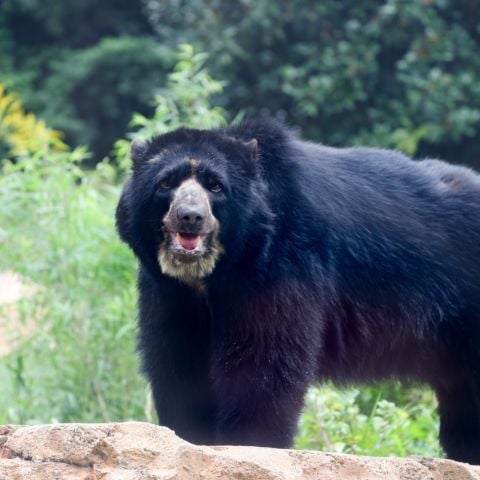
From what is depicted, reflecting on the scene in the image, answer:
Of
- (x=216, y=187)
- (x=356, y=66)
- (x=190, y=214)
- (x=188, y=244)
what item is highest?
(x=356, y=66)

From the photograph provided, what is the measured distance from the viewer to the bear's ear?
6047mm

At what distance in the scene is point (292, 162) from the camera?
6023mm

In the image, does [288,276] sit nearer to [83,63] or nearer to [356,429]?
[356,429]

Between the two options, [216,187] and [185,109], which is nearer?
[216,187]

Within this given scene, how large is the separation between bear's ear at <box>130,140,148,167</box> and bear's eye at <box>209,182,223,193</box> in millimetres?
462

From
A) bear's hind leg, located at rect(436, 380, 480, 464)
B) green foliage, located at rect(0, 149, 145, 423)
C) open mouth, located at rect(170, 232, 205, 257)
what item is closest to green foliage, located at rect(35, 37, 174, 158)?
green foliage, located at rect(0, 149, 145, 423)

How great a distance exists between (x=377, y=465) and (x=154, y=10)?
16936 mm

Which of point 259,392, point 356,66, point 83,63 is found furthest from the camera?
point 83,63

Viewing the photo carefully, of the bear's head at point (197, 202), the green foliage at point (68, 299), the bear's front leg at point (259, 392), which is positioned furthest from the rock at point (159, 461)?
the green foliage at point (68, 299)

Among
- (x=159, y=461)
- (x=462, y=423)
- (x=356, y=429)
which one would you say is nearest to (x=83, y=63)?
(x=356, y=429)

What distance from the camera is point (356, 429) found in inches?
301

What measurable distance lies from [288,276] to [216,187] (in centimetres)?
55

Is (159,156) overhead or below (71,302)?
overhead

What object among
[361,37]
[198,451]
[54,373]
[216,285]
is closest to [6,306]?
[54,373]
